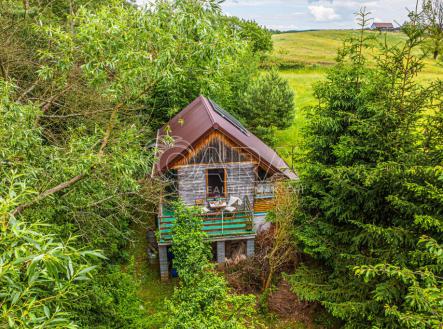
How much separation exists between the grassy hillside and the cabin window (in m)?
3.48

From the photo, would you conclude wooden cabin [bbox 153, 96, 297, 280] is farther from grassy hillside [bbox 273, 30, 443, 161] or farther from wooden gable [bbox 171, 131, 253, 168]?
grassy hillside [bbox 273, 30, 443, 161]

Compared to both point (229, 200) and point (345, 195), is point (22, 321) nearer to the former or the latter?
point (345, 195)

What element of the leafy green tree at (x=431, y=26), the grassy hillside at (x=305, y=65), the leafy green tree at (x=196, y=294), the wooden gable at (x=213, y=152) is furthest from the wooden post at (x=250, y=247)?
the leafy green tree at (x=431, y=26)

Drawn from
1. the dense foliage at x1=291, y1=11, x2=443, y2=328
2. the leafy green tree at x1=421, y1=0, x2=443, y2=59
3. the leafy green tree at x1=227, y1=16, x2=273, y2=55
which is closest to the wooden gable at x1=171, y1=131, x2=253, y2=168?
the dense foliage at x1=291, y1=11, x2=443, y2=328

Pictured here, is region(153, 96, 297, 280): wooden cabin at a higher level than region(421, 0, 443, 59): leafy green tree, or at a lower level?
lower

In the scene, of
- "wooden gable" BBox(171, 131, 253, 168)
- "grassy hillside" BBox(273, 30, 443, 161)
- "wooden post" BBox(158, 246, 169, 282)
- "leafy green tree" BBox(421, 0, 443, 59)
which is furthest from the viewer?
"grassy hillside" BBox(273, 30, 443, 161)

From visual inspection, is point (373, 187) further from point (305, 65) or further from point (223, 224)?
point (305, 65)

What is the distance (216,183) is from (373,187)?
794 cm

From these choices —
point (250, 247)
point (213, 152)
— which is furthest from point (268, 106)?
point (250, 247)

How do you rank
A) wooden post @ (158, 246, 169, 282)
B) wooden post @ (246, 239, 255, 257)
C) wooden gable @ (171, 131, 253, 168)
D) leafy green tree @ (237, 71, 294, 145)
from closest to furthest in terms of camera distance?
wooden post @ (158, 246, 169, 282) < wooden gable @ (171, 131, 253, 168) < wooden post @ (246, 239, 255, 257) < leafy green tree @ (237, 71, 294, 145)

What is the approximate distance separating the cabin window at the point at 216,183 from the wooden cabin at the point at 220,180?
0.05 meters

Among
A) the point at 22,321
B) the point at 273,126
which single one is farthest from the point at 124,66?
the point at 273,126

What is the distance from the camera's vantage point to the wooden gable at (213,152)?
1295cm

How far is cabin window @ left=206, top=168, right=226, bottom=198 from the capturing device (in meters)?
14.1
